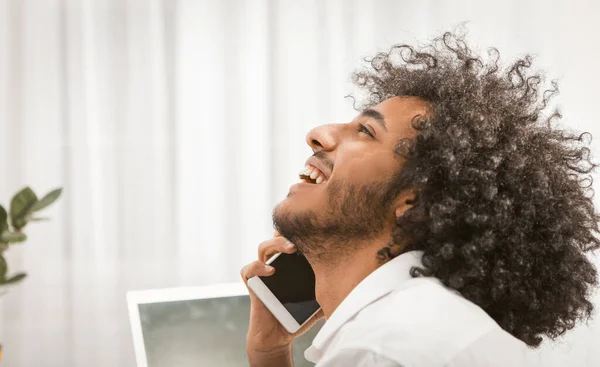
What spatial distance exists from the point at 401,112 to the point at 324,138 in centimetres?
17

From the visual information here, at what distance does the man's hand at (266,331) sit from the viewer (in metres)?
1.53

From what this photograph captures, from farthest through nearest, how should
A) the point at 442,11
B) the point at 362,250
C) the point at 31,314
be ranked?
1. the point at 442,11
2. the point at 31,314
3. the point at 362,250

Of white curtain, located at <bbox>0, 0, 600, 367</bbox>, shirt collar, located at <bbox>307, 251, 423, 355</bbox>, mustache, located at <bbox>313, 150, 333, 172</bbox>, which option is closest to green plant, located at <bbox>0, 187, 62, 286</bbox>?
shirt collar, located at <bbox>307, 251, 423, 355</bbox>

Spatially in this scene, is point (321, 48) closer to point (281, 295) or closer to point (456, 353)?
point (281, 295)

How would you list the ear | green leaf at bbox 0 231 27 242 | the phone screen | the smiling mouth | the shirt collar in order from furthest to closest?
the phone screen < the smiling mouth < the ear < the shirt collar < green leaf at bbox 0 231 27 242

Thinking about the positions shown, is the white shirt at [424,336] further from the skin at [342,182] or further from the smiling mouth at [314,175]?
the smiling mouth at [314,175]

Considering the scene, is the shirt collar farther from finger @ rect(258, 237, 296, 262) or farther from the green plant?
the green plant

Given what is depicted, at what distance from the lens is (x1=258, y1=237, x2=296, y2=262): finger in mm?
1554

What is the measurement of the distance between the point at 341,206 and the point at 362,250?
0.34 feet

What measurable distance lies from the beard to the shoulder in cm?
26

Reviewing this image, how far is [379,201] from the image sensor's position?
4.50 feet

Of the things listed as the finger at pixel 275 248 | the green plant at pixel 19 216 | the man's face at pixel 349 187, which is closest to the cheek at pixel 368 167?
the man's face at pixel 349 187

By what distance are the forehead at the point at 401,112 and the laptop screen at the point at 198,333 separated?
525 millimetres

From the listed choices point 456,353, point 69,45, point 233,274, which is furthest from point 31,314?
point 456,353
